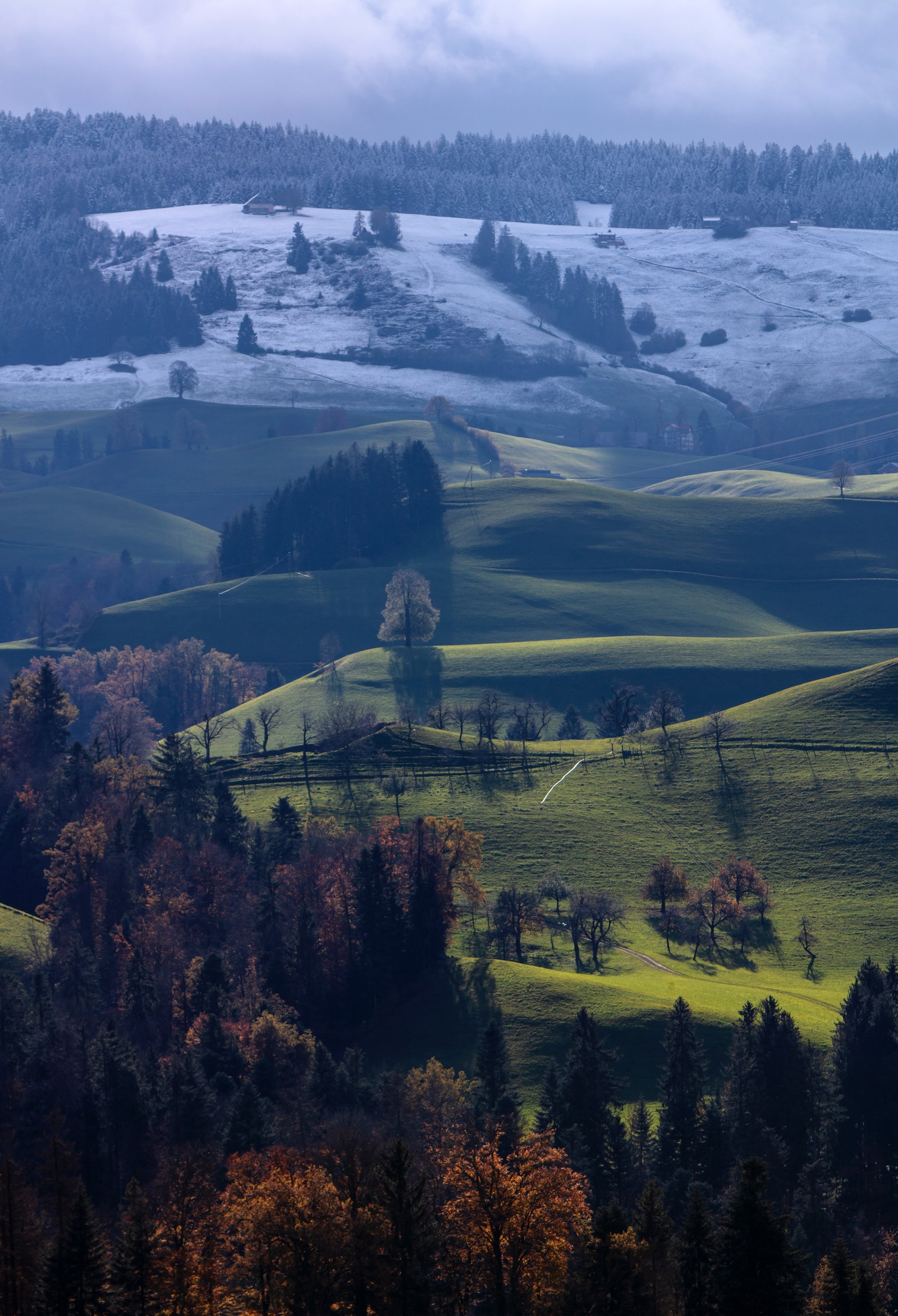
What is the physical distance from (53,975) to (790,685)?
10935 centimetres

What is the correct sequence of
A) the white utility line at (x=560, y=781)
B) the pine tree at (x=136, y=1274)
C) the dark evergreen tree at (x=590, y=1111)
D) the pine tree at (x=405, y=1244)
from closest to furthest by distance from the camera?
the pine tree at (x=405, y=1244), the pine tree at (x=136, y=1274), the dark evergreen tree at (x=590, y=1111), the white utility line at (x=560, y=781)

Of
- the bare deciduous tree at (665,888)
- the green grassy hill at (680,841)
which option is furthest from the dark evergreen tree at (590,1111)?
the bare deciduous tree at (665,888)

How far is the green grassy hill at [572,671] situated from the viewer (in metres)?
177

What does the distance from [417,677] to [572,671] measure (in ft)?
70.8

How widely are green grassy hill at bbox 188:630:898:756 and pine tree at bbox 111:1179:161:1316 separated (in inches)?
4553

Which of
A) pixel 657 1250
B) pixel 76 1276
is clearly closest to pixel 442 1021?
pixel 657 1250

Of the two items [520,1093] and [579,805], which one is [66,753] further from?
[520,1093]

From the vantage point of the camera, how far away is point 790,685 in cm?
17888

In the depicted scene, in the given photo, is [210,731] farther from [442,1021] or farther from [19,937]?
[442,1021]

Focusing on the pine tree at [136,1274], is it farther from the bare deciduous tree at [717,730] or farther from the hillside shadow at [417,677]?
the hillside shadow at [417,677]

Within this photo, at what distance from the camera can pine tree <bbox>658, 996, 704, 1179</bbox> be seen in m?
73.2

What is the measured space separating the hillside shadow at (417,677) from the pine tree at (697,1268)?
119190 millimetres

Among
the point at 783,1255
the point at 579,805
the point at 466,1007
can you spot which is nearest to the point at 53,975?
the point at 466,1007

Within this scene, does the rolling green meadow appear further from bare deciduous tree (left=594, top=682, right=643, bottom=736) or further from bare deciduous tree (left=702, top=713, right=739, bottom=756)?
bare deciduous tree (left=594, top=682, right=643, bottom=736)
